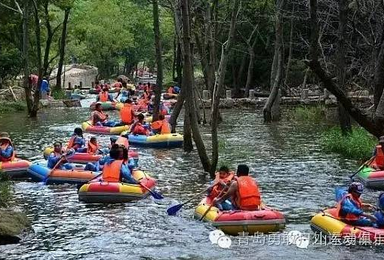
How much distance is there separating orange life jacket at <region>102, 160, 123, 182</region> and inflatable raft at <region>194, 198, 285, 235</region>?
3123 millimetres

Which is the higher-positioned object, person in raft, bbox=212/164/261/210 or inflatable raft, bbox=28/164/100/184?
person in raft, bbox=212/164/261/210

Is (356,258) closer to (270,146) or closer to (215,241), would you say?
(215,241)

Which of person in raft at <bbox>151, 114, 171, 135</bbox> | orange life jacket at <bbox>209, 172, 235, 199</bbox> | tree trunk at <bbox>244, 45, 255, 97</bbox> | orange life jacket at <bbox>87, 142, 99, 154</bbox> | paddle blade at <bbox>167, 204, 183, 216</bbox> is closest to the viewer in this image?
orange life jacket at <bbox>209, 172, 235, 199</bbox>

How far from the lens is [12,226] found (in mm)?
11000

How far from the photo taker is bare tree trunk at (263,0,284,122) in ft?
87.8

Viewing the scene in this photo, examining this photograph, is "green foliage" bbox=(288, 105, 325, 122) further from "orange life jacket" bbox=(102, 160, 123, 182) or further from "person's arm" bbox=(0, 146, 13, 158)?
"orange life jacket" bbox=(102, 160, 123, 182)

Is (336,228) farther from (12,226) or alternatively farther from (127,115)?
(127,115)

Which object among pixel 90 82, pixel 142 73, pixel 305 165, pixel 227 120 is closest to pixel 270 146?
pixel 305 165

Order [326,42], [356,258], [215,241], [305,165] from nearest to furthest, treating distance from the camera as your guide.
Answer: [356,258], [215,241], [305,165], [326,42]

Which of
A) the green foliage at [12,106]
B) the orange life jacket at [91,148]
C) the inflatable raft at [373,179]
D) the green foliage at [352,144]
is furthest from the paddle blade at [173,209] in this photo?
the green foliage at [12,106]

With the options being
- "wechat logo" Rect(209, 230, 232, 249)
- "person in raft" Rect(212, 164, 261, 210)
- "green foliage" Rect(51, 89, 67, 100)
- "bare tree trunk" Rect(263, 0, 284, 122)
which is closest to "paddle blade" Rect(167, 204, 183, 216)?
"person in raft" Rect(212, 164, 261, 210)

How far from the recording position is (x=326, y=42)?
35.0 metres

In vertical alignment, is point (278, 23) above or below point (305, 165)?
above

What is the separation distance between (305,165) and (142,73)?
6457 cm
